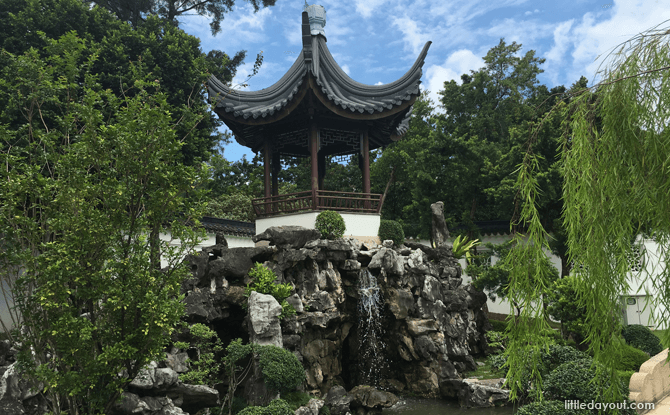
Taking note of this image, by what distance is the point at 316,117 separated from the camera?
1331cm

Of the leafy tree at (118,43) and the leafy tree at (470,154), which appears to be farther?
the leafy tree at (470,154)

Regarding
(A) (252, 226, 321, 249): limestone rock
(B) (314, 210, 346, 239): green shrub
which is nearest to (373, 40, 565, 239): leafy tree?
(B) (314, 210, 346, 239): green shrub

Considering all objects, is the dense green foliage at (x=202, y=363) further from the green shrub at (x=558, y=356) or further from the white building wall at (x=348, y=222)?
the green shrub at (x=558, y=356)

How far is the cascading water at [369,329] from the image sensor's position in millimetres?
11766

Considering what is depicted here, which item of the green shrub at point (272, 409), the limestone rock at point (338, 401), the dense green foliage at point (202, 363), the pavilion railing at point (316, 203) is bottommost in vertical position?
the limestone rock at point (338, 401)

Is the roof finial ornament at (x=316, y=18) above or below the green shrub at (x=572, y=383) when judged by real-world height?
above

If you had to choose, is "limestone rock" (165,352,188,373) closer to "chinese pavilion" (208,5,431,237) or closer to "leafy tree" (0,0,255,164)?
"chinese pavilion" (208,5,431,237)

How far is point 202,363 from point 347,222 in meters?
5.93

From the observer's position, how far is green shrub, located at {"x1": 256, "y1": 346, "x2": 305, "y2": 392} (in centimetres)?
853

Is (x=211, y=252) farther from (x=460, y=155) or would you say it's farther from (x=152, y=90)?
(x=460, y=155)

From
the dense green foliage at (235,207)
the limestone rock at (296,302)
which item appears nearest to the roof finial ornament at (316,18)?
the dense green foliage at (235,207)

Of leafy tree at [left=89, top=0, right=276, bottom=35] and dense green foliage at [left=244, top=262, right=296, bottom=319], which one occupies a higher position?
leafy tree at [left=89, top=0, right=276, bottom=35]

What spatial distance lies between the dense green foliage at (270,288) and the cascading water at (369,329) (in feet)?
7.92

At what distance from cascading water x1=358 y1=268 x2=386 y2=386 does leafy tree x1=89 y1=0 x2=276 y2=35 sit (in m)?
16.9
